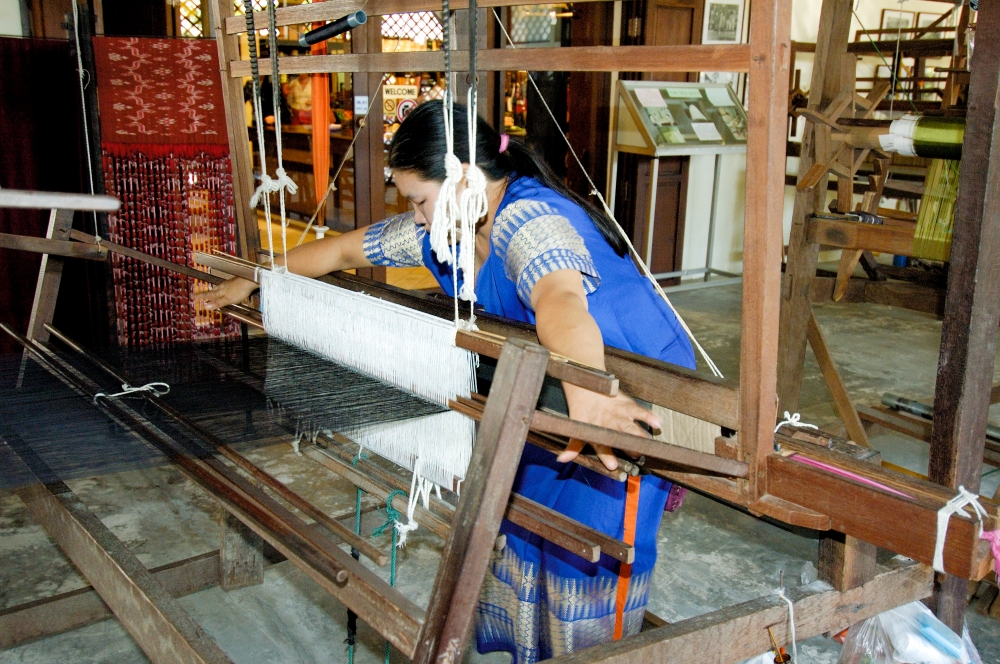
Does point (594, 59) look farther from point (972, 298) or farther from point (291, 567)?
point (291, 567)

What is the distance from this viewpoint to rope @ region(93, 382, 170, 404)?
2002 millimetres

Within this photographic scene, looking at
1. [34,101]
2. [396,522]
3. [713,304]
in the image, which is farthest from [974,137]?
[713,304]

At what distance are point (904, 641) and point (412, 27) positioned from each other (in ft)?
18.8

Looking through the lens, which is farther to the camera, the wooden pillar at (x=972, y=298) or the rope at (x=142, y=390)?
the rope at (x=142, y=390)

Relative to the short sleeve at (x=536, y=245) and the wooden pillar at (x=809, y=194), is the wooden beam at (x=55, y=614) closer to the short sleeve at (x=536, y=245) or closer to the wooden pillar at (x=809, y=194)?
the short sleeve at (x=536, y=245)

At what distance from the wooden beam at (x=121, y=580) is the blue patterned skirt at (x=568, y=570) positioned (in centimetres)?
76

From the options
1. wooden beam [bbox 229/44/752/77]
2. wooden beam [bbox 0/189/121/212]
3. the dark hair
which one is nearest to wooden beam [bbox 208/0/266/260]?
wooden beam [bbox 229/44/752/77]

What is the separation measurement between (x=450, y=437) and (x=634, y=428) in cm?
39

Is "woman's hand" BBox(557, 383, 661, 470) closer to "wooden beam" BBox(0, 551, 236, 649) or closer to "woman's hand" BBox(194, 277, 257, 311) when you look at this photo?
"woman's hand" BBox(194, 277, 257, 311)

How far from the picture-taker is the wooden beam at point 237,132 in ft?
8.14

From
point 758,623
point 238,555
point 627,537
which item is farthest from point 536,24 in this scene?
point 758,623

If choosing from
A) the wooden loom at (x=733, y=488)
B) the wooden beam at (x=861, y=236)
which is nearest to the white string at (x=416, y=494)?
the wooden loom at (x=733, y=488)

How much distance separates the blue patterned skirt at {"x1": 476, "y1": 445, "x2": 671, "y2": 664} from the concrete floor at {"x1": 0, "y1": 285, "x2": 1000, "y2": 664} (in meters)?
0.38

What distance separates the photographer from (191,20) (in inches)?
243
